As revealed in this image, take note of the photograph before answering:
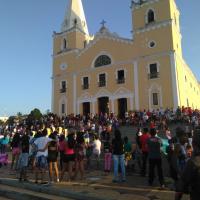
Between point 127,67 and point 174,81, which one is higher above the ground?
point 127,67

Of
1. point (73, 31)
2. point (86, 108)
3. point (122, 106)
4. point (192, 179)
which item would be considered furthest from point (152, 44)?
point (192, 179)

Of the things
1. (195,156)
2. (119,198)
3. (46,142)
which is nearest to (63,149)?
(46,142)

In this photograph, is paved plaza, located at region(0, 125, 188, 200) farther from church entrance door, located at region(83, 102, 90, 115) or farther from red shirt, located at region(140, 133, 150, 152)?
church entrance door, located at region(83, 102, 90, 115)

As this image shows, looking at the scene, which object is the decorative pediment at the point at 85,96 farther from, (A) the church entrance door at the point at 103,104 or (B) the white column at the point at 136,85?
(B) the white column at the point at 136,85

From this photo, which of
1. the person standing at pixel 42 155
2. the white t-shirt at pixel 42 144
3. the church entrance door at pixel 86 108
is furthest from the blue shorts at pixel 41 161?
the church entrance door at pixel 86 108

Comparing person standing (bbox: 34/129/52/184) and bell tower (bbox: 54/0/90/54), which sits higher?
bell tower (bbox: 54/0/90/54)

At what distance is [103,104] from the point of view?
2964 centimetres

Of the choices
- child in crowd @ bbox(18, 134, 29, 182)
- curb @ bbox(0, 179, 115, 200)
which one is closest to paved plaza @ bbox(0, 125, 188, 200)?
curb @ bbox(0, 179, 115, 200)

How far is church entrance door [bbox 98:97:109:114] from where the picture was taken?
95.9ft

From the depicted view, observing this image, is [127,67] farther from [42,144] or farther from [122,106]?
[42,144]

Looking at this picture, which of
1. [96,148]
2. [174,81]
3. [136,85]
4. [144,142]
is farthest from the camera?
[136,85]

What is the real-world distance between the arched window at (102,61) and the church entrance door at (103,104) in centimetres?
381

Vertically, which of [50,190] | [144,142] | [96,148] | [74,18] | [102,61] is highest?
[74,18]

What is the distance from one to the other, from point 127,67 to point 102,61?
3445mm
